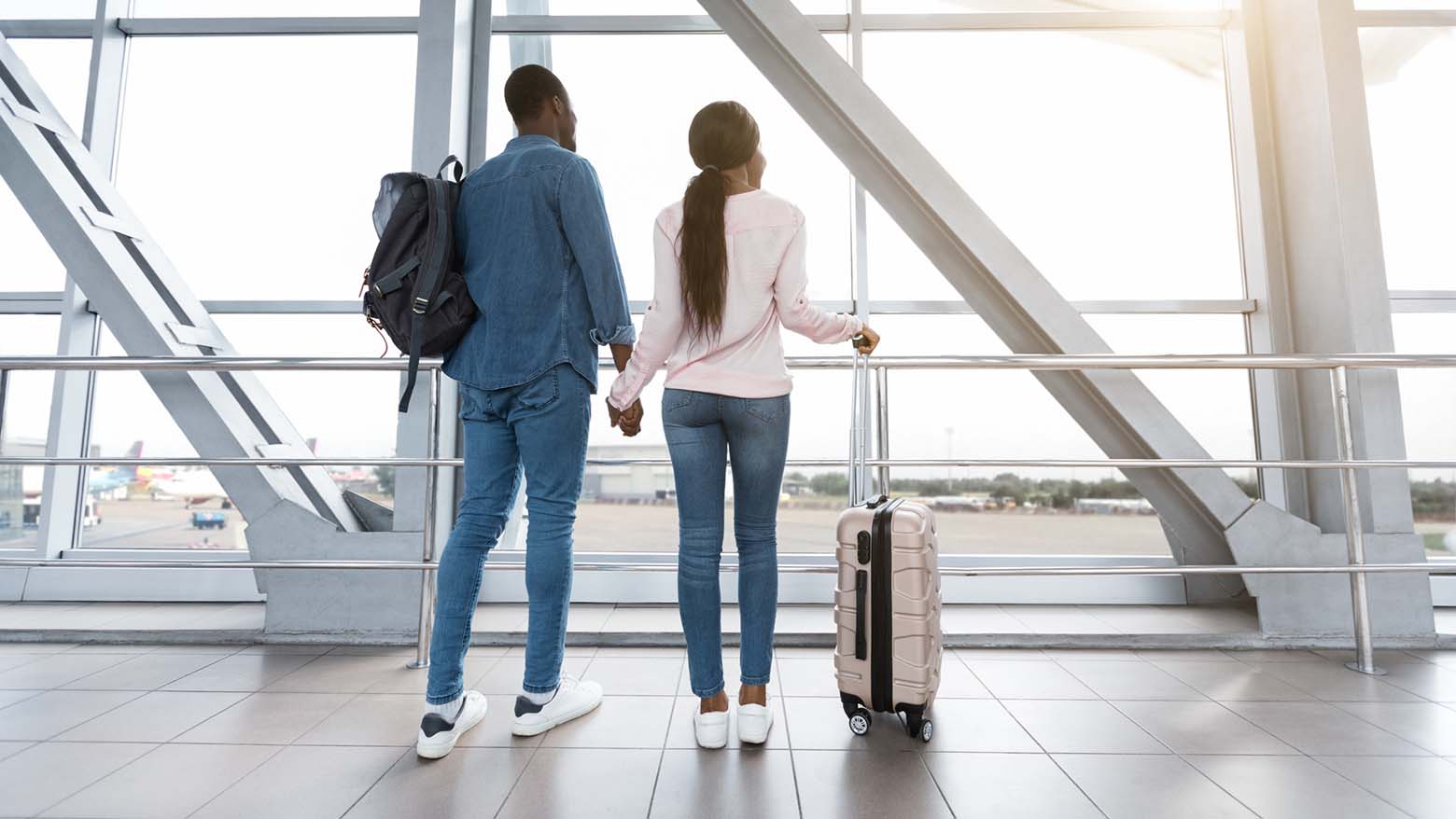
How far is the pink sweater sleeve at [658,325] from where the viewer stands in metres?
1.25

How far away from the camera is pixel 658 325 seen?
1.25 m

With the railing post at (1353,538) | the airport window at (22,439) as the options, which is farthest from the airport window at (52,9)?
the railing post at (1353,538)

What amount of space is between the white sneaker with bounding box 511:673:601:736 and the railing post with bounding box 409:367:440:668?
0.54m

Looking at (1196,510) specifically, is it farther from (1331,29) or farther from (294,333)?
(294,333)

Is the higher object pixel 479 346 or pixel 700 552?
pixel 479 346

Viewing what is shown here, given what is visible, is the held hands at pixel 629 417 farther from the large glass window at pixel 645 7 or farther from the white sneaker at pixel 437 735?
the large glass window at pixel 645 7

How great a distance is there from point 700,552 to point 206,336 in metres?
1.92

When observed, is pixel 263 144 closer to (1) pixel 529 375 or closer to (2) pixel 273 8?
(2) pixel 273 8

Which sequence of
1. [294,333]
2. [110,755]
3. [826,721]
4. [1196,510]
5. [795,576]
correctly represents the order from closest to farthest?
[110,755] → [826,721] → [1196,510] → [795,576] → [294,333]

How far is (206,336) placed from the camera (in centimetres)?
215

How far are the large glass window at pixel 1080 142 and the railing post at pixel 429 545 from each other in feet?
5.47

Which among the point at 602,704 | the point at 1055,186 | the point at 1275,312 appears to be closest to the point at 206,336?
the point at 602,704

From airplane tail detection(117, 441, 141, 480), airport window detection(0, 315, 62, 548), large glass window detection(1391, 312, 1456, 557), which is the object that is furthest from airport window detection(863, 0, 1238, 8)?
airport window detection(0, 315, 62, 548)

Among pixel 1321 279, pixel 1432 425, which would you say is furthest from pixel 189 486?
pixel 1432 425
